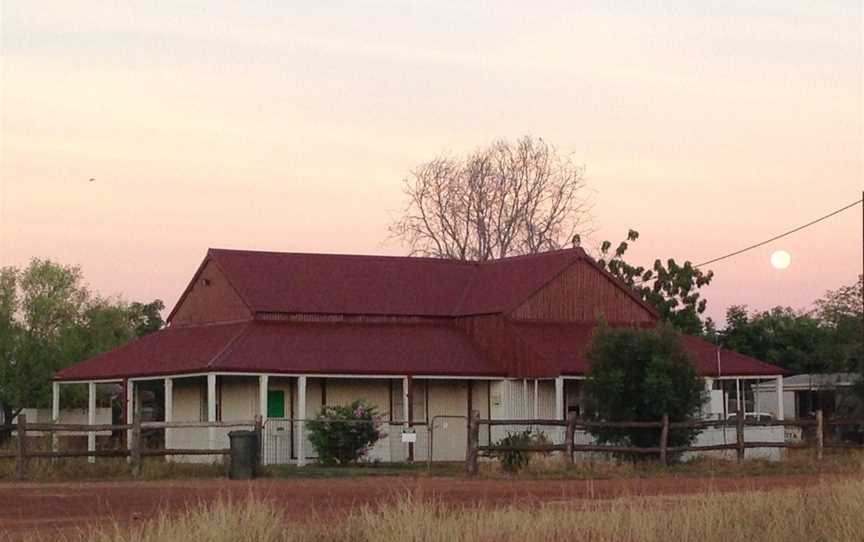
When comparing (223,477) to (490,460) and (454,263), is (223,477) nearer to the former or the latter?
(490,460)

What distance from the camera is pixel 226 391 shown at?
4609 centimetres

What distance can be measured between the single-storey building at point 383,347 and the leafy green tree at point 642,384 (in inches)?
Answer: 80.2

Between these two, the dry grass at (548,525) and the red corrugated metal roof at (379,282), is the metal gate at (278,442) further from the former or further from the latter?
the dry grass at (548,525)

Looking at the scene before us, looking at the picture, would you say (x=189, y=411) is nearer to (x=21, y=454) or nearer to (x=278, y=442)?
(x=278, y=442)

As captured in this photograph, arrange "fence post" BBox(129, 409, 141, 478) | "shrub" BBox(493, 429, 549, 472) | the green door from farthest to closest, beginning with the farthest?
the green door, "shrub" BBox(493, 429, 549, 472), "fence post" BBox(129, 409, 141, 478)

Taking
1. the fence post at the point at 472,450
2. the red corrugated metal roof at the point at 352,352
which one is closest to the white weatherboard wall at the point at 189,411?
the red corrugated metal roof at the point at 352,352

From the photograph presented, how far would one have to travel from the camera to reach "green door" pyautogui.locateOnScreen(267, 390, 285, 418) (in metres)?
45.5

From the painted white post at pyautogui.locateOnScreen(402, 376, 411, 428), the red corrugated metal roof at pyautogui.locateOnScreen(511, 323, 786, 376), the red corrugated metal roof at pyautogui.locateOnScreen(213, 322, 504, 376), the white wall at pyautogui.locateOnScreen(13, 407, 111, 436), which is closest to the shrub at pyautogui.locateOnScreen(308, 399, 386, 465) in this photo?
the painted white post at pyautogui.locateOnScreen(402, 376, 411, 428)

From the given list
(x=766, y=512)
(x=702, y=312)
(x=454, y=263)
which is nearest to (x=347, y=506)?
(x=766, y=512)

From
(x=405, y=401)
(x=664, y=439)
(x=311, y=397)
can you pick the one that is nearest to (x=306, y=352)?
(x=311, y=397)

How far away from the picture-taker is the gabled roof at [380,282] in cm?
4825

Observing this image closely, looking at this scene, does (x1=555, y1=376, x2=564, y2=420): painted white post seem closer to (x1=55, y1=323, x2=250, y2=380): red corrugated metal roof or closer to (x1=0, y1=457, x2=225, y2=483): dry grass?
(x1=55, y1=323, x2=250, y2=380): red corrugated metal roof

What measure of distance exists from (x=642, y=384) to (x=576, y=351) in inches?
240

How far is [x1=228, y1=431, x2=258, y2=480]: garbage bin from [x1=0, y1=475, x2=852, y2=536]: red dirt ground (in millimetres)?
1298
